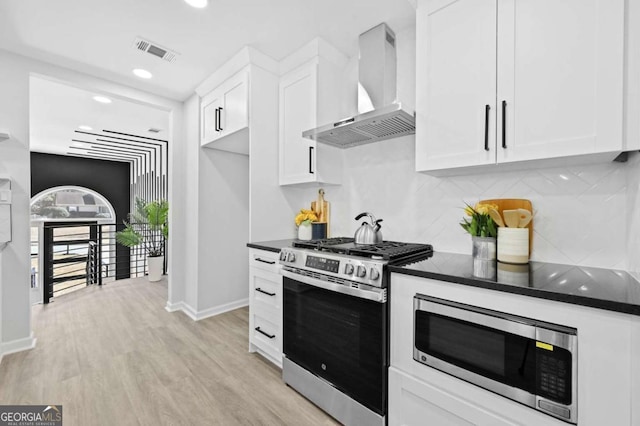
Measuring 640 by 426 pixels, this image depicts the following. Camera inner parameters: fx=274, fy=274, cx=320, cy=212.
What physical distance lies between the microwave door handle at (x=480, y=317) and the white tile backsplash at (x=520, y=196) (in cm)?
63

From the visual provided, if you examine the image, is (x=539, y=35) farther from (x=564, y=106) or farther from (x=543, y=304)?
(x=543, y=304)

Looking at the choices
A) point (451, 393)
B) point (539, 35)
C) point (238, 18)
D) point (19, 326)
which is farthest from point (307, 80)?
point (19, 326)

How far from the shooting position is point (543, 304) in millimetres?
1011

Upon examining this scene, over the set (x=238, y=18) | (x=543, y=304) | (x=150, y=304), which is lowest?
(x=150, y=304)

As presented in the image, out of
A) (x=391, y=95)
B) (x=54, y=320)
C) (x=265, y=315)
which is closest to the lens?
(x=391, y=95)

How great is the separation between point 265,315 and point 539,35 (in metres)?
2.41

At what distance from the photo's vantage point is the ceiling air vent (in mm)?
2357

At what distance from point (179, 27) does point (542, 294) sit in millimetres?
2869

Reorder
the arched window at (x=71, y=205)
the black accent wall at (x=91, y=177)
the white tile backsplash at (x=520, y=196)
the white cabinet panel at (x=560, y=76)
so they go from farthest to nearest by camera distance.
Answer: the arched window at (x=71, y=205)
the black accent wall at (x=91, y=177)
the white tile backsplash at (x=520, y=196)
the white cabinet panel at (x=560, y=76)

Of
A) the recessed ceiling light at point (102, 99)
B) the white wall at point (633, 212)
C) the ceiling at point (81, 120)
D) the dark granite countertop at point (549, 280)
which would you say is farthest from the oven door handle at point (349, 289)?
the recessed ceiling light at point (102, 99)

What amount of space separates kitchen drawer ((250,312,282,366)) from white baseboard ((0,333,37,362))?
205 centimetres

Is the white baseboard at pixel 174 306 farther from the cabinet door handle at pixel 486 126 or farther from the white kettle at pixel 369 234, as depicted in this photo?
the cabinet door handle at pixel 486 126

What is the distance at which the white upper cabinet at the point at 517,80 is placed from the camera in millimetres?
1120

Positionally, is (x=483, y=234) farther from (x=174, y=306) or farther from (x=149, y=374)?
(x=174, y=306)
